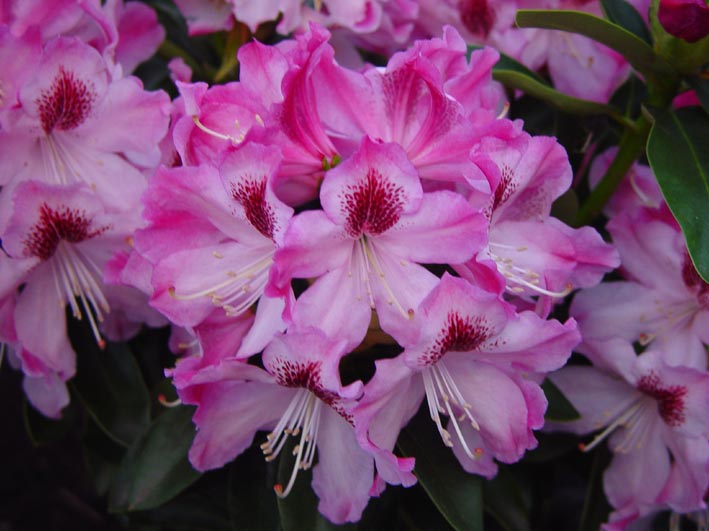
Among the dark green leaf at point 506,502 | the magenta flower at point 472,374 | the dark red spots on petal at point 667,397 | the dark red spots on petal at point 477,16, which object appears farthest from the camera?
the dark red spots on petal at point 477,16

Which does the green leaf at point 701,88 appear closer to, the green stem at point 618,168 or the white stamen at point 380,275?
the green stem at point 618,168

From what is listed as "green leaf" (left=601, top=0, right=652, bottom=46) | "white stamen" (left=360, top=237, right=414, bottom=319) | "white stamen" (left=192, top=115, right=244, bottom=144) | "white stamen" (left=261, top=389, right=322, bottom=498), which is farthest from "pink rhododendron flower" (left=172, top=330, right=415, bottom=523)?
"green leaf" (left=601, top=0, right=652, bottom=46)

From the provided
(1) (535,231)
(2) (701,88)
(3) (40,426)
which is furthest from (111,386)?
(2) (701,88)

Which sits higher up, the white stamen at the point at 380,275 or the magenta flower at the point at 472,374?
the white stamen at the point at 380,275

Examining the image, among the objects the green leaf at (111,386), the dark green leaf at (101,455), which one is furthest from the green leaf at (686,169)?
the dark green leaf at (101,455)

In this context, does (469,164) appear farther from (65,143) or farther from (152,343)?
(152,343)

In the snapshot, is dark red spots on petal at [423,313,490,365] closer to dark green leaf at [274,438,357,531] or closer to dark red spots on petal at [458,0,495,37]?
dark green leaf at [274,438,357,531]

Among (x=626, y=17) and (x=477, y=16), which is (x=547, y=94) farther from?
(x=477, y=16)

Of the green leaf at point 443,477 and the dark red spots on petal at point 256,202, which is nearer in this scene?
the dark red spots on petal at point 256,202

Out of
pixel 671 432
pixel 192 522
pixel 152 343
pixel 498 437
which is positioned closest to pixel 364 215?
pixel 498 437
